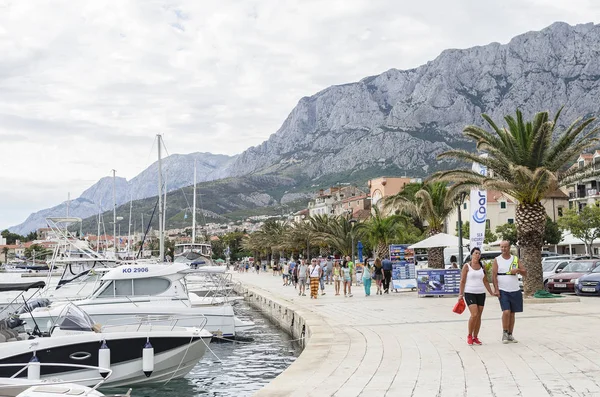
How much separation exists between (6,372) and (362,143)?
182 meters

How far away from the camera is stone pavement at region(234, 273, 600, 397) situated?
26.6 feet

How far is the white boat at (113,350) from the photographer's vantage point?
1145 cm

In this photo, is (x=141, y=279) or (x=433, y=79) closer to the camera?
(x=141, y=279)

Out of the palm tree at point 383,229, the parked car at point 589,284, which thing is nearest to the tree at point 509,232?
the palm tree at point 383,229

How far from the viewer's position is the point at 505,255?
12141mm

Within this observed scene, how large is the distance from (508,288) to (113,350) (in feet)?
24.6

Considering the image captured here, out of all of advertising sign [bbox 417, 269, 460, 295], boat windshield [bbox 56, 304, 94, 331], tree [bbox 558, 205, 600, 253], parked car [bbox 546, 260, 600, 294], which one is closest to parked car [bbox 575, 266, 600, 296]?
parked car [bbox 546, 260, 600, 294]

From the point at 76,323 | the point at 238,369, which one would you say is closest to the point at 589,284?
the point at 238,369

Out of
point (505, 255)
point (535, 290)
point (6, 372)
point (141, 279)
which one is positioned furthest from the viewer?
point (535, 290)

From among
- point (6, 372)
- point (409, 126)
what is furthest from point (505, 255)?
point (409, 126)

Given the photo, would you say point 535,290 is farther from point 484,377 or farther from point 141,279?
point 484,377

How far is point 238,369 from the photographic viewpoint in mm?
15766

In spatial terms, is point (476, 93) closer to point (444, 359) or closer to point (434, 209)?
Result: point (434, 209)

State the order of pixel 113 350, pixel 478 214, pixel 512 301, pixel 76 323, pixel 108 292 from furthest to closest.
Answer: pixel 478 214
pixel 108 292
pixel 76 323
pixel 113 350
pixel 512 301
